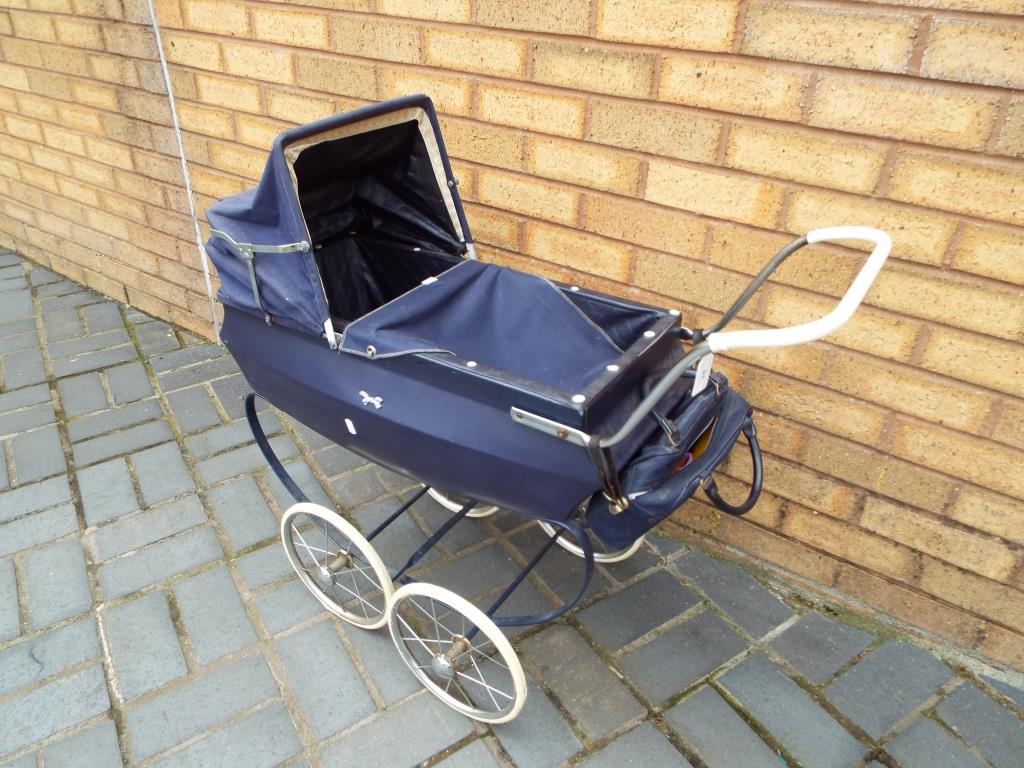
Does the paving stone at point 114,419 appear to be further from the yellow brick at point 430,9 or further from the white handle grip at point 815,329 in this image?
the white handle grip at point 815,329

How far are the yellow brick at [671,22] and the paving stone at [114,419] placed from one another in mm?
2495

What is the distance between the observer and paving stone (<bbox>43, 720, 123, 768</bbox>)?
2025mm

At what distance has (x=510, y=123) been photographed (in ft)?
8.27

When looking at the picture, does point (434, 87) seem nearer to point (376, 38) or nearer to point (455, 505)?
point (376, 38)

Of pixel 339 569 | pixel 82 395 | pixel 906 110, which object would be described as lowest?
pixel 82 395

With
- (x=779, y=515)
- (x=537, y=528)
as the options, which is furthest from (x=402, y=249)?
(x=779, y=515)

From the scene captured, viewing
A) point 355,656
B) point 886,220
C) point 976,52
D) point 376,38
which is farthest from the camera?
point 376,38

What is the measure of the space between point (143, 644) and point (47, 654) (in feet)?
0.92

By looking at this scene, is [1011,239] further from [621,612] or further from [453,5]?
[453,5]

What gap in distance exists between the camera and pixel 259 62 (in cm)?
308

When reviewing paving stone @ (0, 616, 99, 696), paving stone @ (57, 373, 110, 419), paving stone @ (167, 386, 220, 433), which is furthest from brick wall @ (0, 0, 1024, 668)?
paving stone @ (0, 616, 99, 696)

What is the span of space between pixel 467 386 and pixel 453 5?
1410 millimetres

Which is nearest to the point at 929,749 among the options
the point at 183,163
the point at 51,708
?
the point at 51,708

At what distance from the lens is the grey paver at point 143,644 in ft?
7.35
